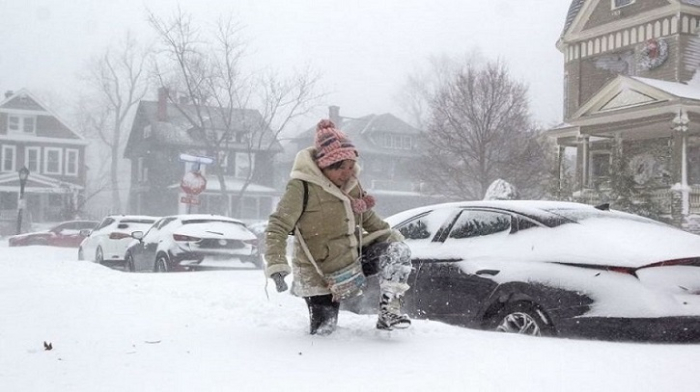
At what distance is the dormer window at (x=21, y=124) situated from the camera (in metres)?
47.1

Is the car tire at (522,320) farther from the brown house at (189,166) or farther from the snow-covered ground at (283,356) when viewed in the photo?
the brown house at (189,166)

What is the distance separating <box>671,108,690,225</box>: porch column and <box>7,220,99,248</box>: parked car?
2132cm

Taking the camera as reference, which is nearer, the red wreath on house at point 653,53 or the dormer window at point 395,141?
the red wreath on house at point 653,53

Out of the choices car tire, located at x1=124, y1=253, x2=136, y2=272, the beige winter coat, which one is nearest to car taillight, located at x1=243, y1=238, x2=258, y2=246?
car tire, located at x1=124, y1=253, x2=136, y2=272

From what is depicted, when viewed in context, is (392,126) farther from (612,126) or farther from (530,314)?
(530,314)

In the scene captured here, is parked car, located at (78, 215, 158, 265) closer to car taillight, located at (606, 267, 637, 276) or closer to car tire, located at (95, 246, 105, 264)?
car tire, located at (95, 246, 105, 264)

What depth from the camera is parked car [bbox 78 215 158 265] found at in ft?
51.2

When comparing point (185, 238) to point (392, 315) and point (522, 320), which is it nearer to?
point (522, 320)

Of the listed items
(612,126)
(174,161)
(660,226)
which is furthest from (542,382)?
(174,161)

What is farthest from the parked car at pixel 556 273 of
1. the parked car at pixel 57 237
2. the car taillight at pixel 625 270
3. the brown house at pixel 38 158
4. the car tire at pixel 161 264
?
the brown house at pixel 38 158

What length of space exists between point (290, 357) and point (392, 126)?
52.9 meters

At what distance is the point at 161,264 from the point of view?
11.7 m

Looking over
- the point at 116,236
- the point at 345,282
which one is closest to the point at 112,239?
the point at 116,236

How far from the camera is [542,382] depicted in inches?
131
